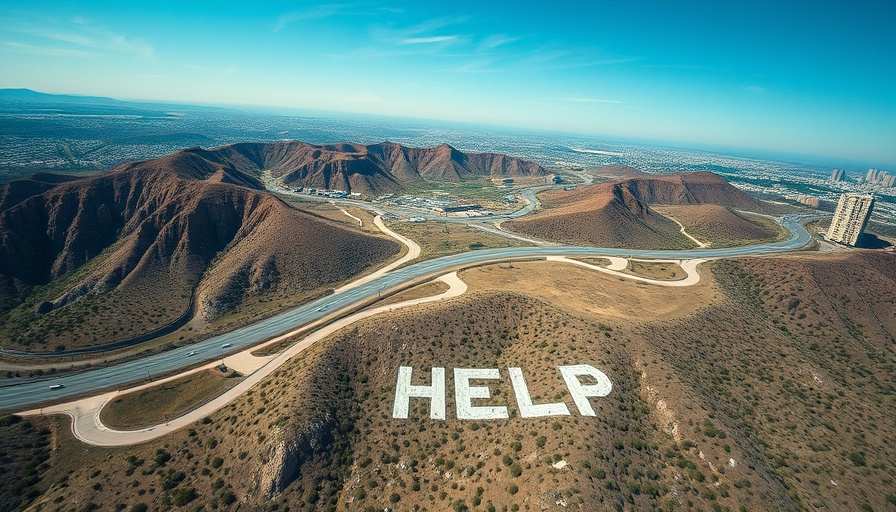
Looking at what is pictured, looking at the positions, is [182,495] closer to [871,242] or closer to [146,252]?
[146,252]

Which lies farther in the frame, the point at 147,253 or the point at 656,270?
the point at 656,270

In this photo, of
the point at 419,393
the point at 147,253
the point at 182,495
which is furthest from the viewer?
the point at 147,253

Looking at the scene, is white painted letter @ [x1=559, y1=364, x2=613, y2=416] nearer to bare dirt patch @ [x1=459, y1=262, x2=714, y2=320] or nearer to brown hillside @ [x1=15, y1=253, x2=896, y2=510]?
brown hillside @ [x1=15, y1=253, x2=896, y2=510]

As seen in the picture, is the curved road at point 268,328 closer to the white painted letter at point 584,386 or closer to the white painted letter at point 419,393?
the white painted letter at point 419,393

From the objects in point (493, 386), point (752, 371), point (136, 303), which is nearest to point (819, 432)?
point (752, 371)

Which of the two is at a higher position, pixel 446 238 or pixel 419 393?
pixel 446 238

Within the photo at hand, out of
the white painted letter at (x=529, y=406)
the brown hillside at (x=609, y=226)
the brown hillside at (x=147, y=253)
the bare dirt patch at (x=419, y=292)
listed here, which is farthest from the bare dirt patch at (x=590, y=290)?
the brown hillside at (x=147, y=253)

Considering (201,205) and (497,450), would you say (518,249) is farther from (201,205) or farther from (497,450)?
(201,205)

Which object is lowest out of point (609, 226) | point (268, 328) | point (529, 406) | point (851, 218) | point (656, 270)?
point (268, 328)

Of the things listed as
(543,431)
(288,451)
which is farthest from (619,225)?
(288,451)
